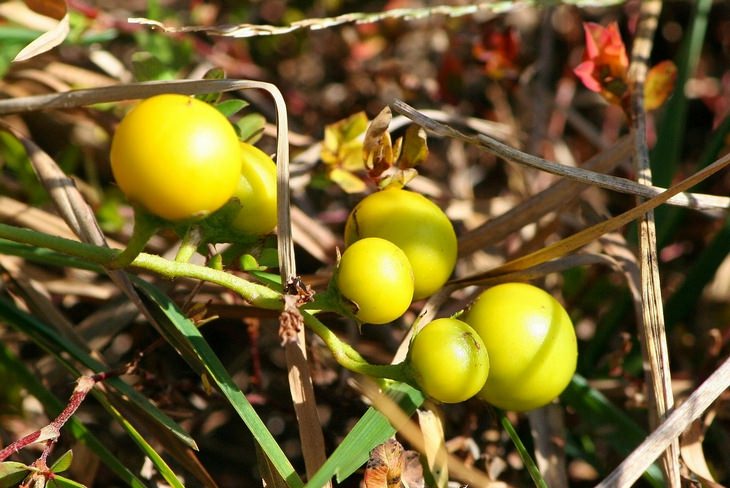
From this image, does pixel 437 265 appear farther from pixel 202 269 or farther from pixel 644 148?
pixel 644 148

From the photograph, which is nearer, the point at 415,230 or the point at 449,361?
the point at 449,361

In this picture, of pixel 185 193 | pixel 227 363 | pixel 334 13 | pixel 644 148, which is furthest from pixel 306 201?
pixel 185 193

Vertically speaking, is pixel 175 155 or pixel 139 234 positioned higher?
pixel 175 155

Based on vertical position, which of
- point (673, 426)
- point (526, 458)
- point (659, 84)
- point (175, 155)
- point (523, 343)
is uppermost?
point (175, 155)

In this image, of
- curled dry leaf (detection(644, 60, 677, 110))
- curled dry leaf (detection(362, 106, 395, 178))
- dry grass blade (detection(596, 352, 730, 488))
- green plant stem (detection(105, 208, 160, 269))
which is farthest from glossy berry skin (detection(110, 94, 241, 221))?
curled dry leaf (detection(644, 60, 677, 110))

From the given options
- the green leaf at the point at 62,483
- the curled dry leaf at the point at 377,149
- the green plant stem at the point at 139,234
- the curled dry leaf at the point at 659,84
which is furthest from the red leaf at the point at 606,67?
the green leaf at the point at 62,483

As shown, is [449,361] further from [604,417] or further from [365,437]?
[604,417]

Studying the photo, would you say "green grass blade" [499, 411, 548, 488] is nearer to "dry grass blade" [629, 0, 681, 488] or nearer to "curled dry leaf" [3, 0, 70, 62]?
"dry grass blade" [629, 0, 681, 488]

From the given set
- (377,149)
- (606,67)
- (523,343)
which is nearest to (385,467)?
(523,343)
